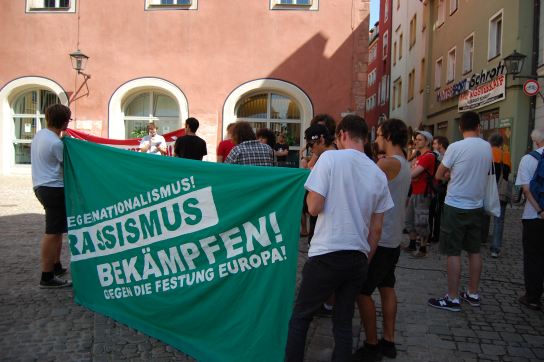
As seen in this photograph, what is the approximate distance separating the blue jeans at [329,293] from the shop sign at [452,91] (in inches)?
744

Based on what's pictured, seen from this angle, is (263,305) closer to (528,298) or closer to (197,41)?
(528,298)

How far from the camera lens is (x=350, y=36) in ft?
50.2

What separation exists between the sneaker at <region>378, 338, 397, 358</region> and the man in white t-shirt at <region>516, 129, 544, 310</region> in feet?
6.74

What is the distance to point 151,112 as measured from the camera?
54.2ft

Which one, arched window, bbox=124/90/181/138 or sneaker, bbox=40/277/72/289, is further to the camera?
arched window, bbox=124/90/181/138

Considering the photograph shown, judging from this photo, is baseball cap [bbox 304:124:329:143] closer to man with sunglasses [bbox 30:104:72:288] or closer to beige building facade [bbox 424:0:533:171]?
man with sunglasses [bbox 30:104:72:288]

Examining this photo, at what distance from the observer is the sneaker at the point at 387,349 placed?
3.71 metres

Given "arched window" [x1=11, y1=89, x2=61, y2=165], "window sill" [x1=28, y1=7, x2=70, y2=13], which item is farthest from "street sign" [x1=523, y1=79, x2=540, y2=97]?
"arched window" [x1=11, y1=89, x2=61, y2=165]

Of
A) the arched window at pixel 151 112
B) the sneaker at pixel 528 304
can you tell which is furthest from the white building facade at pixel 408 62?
the sneaker at pixel 528 304

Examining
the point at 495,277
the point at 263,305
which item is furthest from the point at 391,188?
the point at 495,277

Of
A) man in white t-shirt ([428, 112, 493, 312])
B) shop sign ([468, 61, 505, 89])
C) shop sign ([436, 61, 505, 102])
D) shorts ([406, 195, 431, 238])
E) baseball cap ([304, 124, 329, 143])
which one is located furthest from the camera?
shop sign ([436, 61, 505, 102])

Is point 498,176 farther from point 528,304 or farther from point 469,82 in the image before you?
point 469,82

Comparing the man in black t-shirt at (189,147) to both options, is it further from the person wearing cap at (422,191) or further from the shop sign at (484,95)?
the shop sign at (484,95)

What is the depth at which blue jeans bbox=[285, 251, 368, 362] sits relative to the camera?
295 cm
